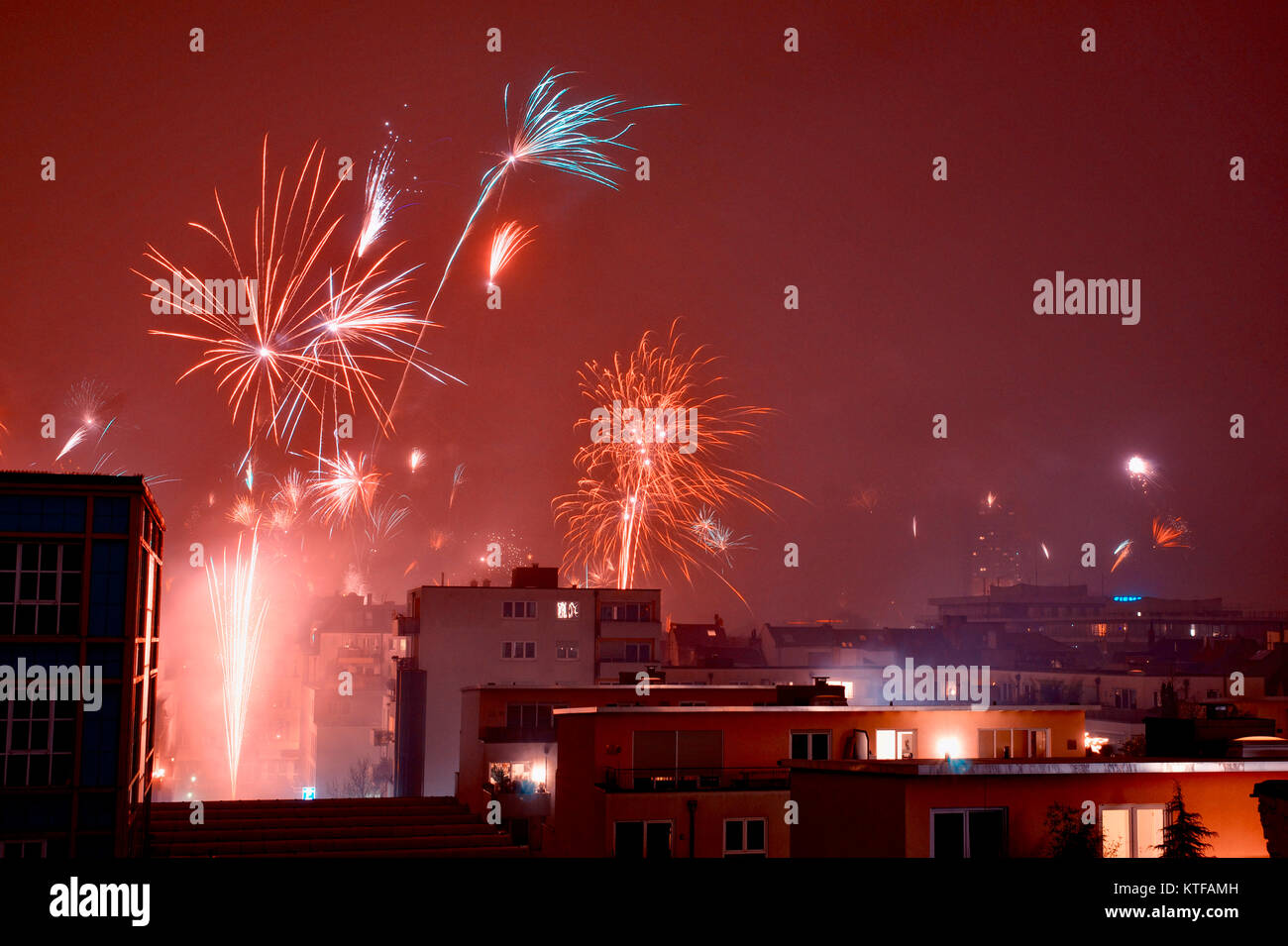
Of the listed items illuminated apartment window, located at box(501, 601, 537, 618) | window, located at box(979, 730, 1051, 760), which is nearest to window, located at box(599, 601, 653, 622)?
illuminated apartment window, located at box(501, 601, 537, 618)

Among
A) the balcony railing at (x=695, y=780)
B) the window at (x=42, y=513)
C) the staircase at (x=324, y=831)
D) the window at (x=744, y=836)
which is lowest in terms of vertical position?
the staircase at (x=324, y=831)

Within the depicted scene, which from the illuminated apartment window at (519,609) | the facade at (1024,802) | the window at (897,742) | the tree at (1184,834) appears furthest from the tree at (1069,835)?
the illuminated apartment window at (519,609)

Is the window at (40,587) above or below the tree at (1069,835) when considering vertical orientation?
above

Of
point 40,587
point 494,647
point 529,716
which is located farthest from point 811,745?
point 494,647

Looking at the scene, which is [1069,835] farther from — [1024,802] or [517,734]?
[517,734]

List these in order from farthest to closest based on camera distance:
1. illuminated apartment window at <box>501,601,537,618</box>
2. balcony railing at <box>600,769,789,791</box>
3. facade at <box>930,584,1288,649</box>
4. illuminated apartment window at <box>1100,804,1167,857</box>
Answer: facade at <box>930,584,1288,649</box>, illuminated apartment window at <box>501,601,537,618</box>, balcony railing at <box>600,769,789,791</box>, illuminated apartment window at <box>1100,804,1167,857</box>

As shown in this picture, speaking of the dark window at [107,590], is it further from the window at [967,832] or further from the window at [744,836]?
the window at [967,832]

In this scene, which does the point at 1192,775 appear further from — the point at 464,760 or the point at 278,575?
the point at 278,575

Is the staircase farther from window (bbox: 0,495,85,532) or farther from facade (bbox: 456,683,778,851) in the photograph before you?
window (bbox: 0,495,85,532)
